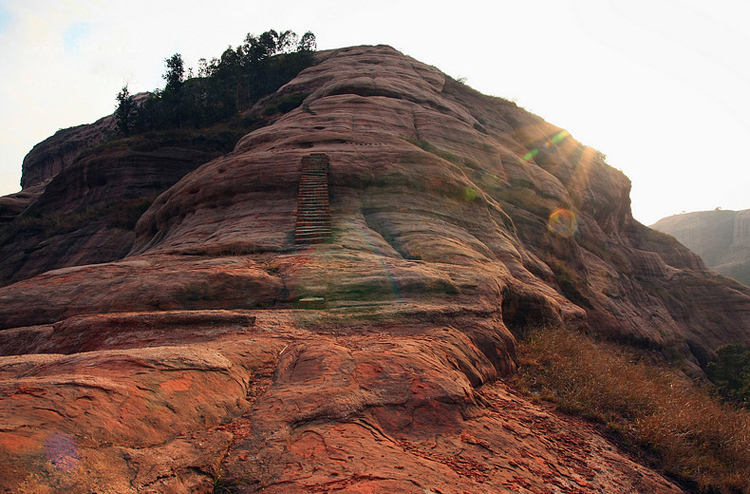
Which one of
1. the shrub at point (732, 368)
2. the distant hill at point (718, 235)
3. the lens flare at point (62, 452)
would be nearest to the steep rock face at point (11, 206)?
the lens flare at point (62, 452)

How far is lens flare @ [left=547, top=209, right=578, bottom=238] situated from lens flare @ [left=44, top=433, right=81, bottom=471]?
1571 centimetres

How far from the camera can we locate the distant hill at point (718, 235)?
71000 mm

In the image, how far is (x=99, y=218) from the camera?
2033cm

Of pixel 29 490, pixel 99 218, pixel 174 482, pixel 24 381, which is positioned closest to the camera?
pixel 29 490

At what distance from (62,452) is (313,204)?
25.0ft

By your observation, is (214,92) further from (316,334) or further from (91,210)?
(316,334)

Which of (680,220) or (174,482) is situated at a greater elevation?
(680,220)

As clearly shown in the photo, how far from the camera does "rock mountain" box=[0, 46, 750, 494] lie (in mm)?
2654

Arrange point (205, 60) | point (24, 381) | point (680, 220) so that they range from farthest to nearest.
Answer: point (680, 220) < point (205, 60) < point (24, 381)

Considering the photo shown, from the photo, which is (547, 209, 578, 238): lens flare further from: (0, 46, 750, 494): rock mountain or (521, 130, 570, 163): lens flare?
(521, 130, 570, 163): lens flare

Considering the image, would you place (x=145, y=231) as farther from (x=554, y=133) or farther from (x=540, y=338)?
(x=554, y=133)

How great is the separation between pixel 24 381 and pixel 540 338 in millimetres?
6889

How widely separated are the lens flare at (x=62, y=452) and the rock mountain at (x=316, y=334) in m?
0.01

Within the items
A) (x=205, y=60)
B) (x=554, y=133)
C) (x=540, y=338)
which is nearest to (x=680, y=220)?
(x=554, y=133)
